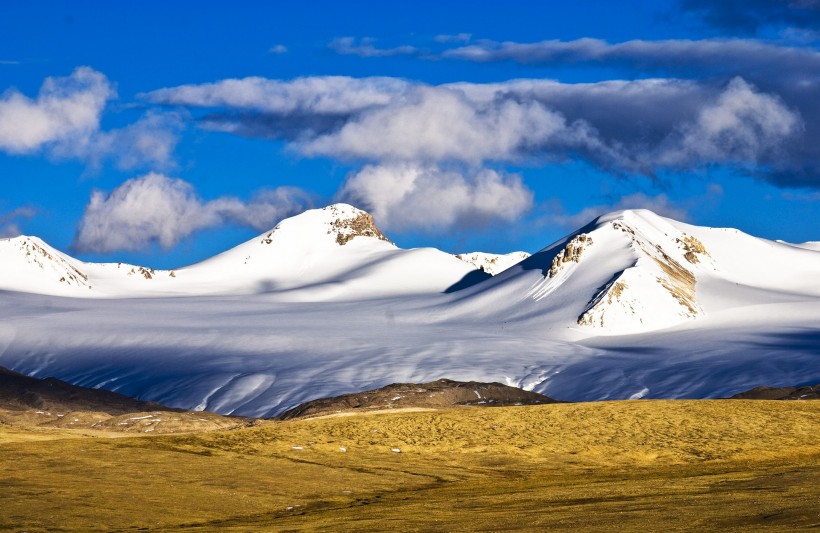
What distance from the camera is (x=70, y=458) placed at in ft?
199

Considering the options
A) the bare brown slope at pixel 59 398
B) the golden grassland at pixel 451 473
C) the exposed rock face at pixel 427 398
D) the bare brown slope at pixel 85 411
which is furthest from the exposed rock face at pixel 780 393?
the bare brown slope at pixel 59 398

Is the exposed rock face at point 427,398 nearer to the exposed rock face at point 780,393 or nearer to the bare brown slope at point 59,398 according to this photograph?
the exposed rock face at point 780,393

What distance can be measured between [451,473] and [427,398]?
6747 cm

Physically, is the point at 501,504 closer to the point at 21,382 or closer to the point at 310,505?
the point at 310,505

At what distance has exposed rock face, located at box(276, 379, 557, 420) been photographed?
12450 cm

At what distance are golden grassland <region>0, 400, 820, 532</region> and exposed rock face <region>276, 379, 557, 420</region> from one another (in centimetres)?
4498

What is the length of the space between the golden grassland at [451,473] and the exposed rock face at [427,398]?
45.0m

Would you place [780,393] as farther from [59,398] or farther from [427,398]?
[59,398]

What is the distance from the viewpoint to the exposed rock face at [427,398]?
124500mm

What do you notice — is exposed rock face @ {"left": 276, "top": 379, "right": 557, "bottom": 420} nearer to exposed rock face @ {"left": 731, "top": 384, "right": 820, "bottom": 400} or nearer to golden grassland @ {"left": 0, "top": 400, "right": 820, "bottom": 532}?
exposed rock face @ {"left": 731, "top": 384, "right": 820, "bottom": 400}

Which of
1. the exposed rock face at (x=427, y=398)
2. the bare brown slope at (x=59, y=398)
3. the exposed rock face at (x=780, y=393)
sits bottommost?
the exposed rock face at (x=780, y=393)

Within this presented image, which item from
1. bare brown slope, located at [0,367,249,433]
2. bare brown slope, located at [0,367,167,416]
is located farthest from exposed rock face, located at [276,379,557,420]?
bare brown slope, located at [0,367,167,416]

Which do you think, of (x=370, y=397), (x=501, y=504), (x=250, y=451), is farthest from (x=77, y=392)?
(x=501, y=504)

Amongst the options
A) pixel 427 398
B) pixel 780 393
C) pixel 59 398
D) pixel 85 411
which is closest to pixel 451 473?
pixel 427 398
